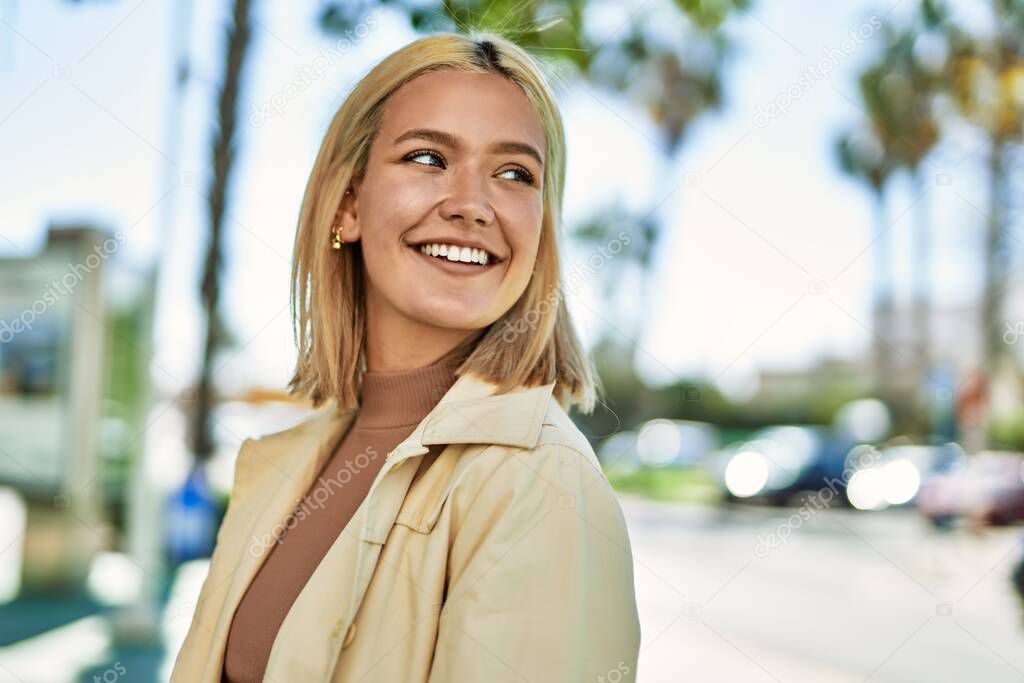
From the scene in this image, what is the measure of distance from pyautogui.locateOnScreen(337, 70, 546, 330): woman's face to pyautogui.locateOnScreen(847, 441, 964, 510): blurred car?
20693 mm

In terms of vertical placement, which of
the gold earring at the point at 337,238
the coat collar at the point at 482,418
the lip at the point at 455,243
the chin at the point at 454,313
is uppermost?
the gold earring at the point at 337,238

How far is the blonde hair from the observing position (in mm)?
1815

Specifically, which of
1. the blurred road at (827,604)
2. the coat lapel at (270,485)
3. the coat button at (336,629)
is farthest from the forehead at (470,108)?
the blurred road at (827,604)

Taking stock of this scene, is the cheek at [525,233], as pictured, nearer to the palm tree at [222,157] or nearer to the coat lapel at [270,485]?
the coat lapel at [270,485]

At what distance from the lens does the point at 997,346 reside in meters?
27.8

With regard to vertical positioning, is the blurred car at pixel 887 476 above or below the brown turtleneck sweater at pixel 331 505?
below

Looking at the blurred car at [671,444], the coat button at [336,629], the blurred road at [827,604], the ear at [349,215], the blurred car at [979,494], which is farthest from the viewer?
the blurred car at [671,444]

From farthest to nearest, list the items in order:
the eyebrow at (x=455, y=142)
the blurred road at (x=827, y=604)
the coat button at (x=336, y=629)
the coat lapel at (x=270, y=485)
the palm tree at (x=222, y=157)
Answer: the blurred road at (x=827, y=604)
the palm tree at (x=222, y=157)
the coat lapel at (x=270, y=485)
the eyebrow at (x=455, y=142)
the coat button at (x=336, y=629)

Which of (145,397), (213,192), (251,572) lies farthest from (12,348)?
(251,572)

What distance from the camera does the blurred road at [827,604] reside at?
812 centimetres

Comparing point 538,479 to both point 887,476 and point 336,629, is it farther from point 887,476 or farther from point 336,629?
point 887,476

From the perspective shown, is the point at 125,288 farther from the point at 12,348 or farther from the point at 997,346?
the point at 997,346

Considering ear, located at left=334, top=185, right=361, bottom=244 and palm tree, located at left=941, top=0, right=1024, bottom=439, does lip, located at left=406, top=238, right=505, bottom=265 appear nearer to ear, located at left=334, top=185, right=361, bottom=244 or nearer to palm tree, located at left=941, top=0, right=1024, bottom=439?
ear, located at left=334, top=185, right=361, bottom=244

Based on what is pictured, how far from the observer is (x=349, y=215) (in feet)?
6.81
